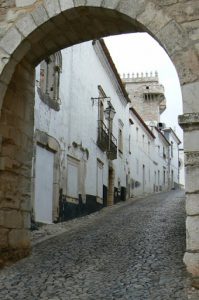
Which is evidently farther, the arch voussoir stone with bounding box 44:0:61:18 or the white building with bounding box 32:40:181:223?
the white building with bounding box 32:40:181:223

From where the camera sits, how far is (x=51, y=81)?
9906 millimetres

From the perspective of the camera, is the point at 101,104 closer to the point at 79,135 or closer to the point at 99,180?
the point at 99,180

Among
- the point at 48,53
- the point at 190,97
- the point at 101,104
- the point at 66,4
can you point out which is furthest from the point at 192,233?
the point at 101,104

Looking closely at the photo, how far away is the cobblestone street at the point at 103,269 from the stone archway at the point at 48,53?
403mm

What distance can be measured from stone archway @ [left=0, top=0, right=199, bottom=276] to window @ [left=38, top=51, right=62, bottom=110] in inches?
138

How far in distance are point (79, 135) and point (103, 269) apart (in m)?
7.03

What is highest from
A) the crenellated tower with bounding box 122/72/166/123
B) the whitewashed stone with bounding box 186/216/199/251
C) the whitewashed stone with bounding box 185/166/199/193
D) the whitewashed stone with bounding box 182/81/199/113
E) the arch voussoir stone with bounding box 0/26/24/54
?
the crenellated tower with bounding box 122/72/166/123

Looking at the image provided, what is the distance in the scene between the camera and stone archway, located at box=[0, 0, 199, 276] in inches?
162

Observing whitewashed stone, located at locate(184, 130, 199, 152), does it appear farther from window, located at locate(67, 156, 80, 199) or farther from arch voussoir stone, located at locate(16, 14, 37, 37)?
window, located at locate(67, 156, 80, 199)

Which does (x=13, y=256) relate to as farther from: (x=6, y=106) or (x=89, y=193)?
(x=89, y=193)

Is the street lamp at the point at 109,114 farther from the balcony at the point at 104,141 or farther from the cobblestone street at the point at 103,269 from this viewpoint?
the cobblestone street at the point at 103,269

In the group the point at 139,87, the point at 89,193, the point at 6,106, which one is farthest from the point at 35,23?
the point at 139,87

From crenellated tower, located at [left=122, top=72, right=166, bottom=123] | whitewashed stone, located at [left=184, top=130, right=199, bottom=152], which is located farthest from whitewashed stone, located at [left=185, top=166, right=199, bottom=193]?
crenellated tower, located at [left=122, top=72, right=166, bottom=123]

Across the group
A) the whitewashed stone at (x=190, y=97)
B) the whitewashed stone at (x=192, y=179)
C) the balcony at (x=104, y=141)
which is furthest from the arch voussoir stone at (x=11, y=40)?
the balcony at (x=104, y=141)
